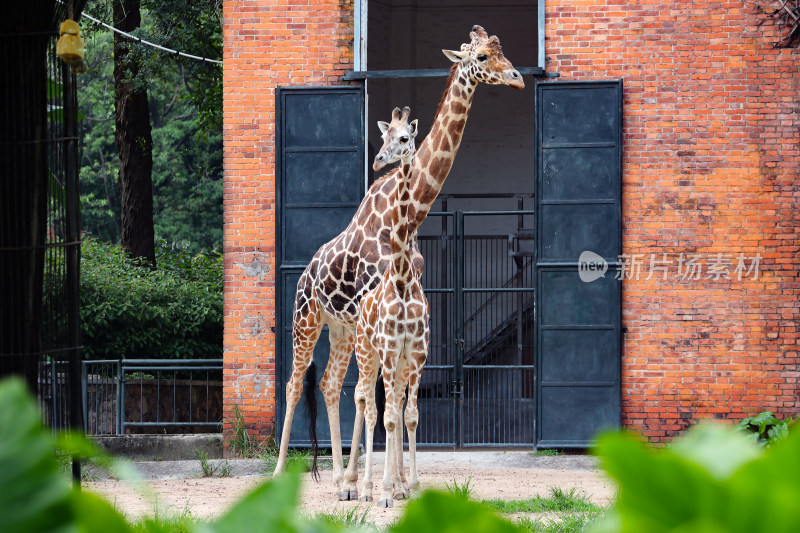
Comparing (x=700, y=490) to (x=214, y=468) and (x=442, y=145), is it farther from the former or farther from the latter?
(x=214, y=468)

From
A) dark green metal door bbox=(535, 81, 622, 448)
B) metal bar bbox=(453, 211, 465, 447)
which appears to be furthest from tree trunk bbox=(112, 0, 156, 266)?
dark green metal door bbox=(535, 81, 622, 448)

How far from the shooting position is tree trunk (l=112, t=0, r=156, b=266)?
17.0 meters

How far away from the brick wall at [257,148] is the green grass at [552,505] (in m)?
3.84

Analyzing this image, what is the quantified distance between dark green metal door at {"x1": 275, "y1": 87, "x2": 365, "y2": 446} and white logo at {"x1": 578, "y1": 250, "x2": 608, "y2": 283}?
2.41 meters

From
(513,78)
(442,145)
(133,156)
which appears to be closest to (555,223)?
(442,145)

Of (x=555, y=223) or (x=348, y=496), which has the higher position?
(x=555, y=223)

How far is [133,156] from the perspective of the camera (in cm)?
1747

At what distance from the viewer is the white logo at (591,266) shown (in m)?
10.1

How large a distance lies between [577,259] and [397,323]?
12.0ft

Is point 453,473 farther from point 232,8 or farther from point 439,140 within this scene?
point 232,8

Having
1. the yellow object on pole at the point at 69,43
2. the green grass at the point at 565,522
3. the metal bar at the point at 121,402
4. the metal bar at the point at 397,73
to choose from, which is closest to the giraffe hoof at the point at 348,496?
the green grass at the point at 565,522

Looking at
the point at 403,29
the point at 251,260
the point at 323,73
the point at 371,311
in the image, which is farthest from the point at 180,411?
the point at 403,29

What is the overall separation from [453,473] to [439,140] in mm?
3497

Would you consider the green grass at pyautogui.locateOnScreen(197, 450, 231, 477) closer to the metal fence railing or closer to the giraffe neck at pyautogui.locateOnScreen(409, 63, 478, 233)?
the metal fence railing
